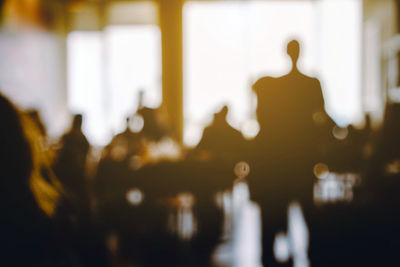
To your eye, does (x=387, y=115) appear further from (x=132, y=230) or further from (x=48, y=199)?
(x=48, y=199)

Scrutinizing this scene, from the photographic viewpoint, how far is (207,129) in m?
4.78

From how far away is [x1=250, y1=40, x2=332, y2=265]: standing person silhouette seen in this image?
284 cm

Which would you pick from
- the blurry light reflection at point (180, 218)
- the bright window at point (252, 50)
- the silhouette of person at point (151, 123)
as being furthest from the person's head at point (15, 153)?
the bright window at point (252, 50)

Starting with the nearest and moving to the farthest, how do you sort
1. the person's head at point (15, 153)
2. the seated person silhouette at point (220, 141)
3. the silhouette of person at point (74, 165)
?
the person's head at point (15, 153)
the silhouette of person at point (74, 165)
the seated person silhouette at point (220, 141)

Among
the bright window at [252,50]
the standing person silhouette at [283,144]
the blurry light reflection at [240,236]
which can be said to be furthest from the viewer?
the bright window at [252,50]

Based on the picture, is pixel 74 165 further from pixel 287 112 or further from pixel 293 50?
pixel 293 50

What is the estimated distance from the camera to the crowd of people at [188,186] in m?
1.33

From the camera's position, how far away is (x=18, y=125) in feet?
4.25

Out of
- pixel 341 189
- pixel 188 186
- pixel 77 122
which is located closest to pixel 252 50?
pixel 341 189

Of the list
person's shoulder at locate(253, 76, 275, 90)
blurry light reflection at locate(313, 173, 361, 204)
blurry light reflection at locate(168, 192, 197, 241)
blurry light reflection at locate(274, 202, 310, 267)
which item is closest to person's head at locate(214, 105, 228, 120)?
blurry light reflection at locate(168, 192, 197, 241)

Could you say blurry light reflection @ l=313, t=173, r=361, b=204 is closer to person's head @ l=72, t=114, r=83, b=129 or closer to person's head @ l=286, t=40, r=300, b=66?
person's head @ l=72, t=114, r=83, b=129

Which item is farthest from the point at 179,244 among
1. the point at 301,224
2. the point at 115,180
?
the point at 301,224

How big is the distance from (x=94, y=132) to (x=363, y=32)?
6.69 m

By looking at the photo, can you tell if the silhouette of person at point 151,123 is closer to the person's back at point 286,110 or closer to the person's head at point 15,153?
the person's back at point 286,110
